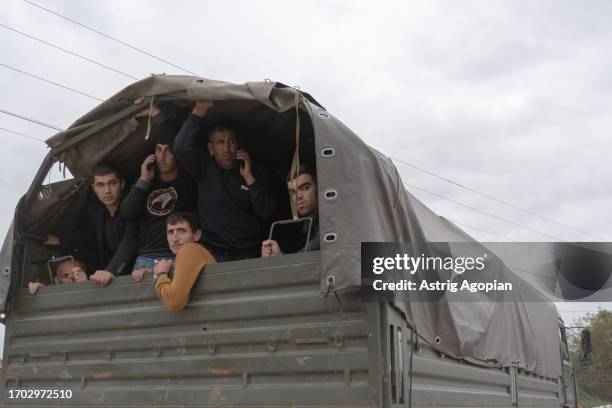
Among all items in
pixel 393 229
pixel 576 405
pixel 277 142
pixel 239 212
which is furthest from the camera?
pixel 576 405

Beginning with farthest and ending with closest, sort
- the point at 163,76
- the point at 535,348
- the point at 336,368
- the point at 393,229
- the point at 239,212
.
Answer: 1. the point at 535,348
2. the point at 239,212
3. the point at 163,76
4. the point at 393,229
5. the point at 336,368

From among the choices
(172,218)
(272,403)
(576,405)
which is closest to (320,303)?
(272,403)

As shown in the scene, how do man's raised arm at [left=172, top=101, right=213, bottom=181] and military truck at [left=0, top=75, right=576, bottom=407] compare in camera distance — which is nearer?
military truck at [left=0, top=75, right=576, bottom=407]

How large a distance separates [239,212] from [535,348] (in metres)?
3.25

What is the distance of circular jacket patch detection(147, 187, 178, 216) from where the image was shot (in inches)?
204

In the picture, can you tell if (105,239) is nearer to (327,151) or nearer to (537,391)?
(327,151)

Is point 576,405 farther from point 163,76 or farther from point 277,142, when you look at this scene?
point 163,76

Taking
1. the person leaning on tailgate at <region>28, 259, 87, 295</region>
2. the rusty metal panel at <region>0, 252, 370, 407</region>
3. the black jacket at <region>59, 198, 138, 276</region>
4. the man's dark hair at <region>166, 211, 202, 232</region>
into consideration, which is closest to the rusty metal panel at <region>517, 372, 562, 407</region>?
the rusty metal panel at <region>0, 252, 370, 407</region>

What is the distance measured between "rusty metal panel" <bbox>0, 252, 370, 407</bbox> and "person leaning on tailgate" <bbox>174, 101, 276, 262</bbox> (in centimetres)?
80

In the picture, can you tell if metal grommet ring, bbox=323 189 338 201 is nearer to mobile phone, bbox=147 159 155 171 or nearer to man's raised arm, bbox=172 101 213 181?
man's raised arm, bbox=172 101 213 181

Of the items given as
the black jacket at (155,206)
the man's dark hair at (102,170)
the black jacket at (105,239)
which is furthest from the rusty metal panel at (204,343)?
the man's dark hair at (102,170)

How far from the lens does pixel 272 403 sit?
11.7ft

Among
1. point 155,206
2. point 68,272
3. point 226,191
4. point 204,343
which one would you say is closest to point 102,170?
point 155,206

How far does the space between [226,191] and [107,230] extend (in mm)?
1116
